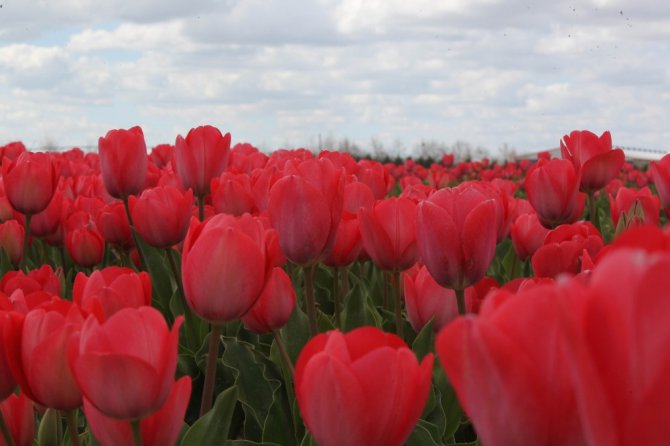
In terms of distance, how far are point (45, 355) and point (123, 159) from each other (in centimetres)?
172

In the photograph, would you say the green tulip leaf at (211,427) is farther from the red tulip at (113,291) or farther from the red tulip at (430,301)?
the red tulip at (430,301)

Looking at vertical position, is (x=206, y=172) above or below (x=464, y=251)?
above

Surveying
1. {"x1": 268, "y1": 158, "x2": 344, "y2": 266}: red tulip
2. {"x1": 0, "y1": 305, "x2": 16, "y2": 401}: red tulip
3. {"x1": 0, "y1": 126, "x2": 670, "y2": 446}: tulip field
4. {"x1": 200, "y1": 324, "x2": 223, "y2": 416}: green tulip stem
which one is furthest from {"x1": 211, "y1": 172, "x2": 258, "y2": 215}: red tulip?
{"x1": 0, "y1": 305, "x2": 16, "y2": 401}: red tulip

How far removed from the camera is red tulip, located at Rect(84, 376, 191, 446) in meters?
1.16

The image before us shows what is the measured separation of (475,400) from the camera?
0.73m

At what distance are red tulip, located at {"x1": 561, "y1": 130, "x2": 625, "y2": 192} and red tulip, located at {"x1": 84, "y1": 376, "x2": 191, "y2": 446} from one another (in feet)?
6.50

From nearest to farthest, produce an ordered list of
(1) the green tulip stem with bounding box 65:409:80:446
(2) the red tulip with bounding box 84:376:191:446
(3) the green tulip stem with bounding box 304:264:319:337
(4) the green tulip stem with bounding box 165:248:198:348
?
(2) the red tulip with bounding box 84:376:191:446 → (1) the green tulip stem with bounding box 65:409:80:446 → (3) the green tulip stem with bounding box 304:264:319:337 → (4) the green tulip stem with bounding box 165:248:198:348

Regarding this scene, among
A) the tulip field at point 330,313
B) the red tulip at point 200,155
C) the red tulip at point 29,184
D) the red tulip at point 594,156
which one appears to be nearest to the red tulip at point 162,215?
the tulip field at point 330,313

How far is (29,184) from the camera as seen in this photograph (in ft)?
9.30

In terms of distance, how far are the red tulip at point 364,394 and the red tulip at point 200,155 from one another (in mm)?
1965

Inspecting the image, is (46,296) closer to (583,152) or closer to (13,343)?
(13,343)

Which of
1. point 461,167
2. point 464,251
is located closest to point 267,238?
point 464,251

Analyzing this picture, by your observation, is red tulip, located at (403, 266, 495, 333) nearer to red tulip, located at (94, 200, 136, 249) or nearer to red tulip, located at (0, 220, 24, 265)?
red tulip, located at (94, 200, 136, 249)

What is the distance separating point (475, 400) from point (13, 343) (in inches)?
31.2
